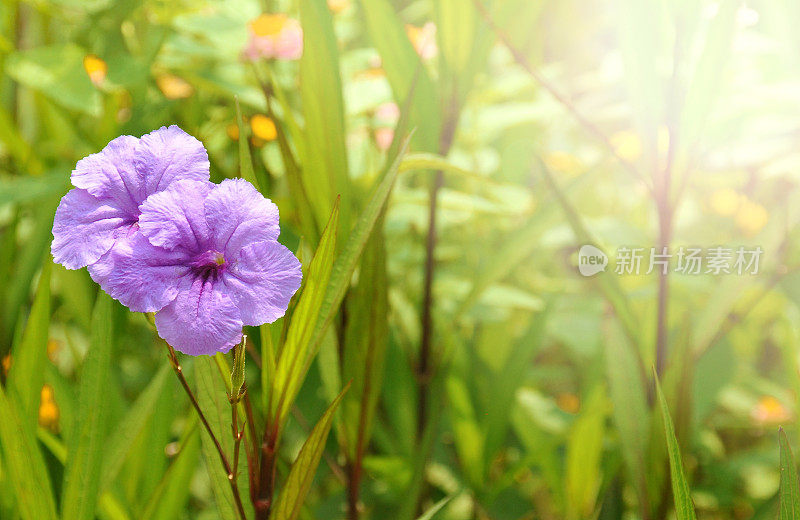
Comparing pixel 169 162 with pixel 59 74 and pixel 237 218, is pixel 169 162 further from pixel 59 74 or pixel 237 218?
pixel 59 74

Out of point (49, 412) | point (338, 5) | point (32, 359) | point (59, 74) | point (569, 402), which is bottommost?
point (569, 402)

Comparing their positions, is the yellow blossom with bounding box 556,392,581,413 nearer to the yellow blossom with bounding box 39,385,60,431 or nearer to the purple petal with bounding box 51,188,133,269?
the yellow blossom with bounding box 39,385,60,431

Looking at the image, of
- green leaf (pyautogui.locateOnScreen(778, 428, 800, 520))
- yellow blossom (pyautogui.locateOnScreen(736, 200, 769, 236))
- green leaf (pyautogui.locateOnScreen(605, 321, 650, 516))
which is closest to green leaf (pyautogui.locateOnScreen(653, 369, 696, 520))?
green leaf (pyautogui.locateOnScreen(778, 428, 800, 520))

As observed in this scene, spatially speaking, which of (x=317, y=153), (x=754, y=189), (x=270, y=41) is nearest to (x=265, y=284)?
(x=317, y=153)

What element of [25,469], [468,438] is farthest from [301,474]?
[468,438]

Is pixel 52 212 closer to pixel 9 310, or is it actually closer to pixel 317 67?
pixel 9 310

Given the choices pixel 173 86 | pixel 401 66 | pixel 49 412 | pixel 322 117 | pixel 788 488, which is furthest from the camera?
pixel 173 86

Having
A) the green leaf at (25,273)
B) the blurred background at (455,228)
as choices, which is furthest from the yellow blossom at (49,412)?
the green leaf at (25,273)
